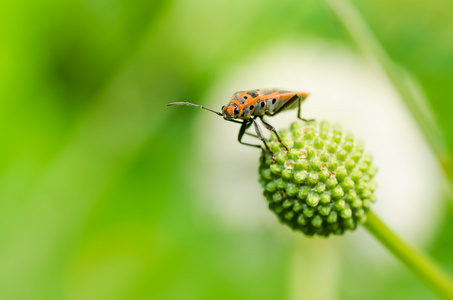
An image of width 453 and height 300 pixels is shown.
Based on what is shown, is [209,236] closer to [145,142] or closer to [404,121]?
[145,142]

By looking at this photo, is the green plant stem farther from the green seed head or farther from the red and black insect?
the red and black insect

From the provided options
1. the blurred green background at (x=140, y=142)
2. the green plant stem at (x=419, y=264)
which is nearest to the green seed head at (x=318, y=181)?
the green plant stem at (x=419, y=264)

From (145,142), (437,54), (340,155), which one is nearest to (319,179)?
(340,155)

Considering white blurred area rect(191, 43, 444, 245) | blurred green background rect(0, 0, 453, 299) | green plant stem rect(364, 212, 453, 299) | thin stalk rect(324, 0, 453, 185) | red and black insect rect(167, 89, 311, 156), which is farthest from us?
white blurred area rect(191, 43, 444, 245)

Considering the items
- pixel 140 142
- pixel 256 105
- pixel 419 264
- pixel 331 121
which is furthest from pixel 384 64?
pixel 140 142

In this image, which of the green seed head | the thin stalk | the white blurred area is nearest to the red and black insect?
the green seed head

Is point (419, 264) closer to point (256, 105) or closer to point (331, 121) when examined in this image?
point (256, 105)

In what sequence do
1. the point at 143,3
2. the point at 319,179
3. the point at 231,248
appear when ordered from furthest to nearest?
1. the point at 143,3
2. the point at 231,248
3. the point at 319,179
